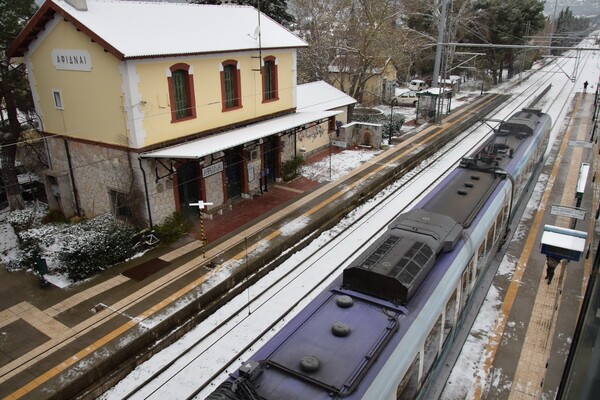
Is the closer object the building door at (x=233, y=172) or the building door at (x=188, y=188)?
the building door at (x=188, y=188)

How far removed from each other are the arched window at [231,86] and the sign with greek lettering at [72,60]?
4.51m

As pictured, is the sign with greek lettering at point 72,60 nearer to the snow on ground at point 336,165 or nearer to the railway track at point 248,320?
the railway track at point 248,320

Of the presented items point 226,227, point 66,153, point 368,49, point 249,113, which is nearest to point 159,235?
point 226,227

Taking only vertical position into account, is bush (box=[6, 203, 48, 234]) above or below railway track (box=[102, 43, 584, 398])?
above

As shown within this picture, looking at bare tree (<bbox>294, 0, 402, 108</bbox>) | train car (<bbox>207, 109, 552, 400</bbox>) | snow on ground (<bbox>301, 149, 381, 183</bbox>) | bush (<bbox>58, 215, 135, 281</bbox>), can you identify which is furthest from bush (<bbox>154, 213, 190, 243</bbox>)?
bare tree (<bbox>294, 0, 402, 108</bbox>)

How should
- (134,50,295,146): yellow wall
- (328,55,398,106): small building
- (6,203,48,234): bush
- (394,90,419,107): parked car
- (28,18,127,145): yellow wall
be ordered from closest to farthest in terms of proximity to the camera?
(28,18,127,145): yellow wall, (134,50,295,146): yellow wall, (6,203,48,234): bush, (328,55,398,106): small building, (394,90,419,107): parked car

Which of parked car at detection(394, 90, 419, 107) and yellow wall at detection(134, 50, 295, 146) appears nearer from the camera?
yellow wall at detection(134, 50, 295, 146)

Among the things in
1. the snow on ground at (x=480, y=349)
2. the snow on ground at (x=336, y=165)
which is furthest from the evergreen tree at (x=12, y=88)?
the snow on ground at (x=480, y=349)

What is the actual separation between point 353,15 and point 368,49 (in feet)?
8.43

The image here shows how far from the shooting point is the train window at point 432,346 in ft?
24.9

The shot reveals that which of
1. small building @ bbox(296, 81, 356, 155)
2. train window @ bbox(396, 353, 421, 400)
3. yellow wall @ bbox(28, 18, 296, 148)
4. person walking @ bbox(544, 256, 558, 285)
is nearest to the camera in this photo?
train window @ bbox(396, 353, 421, 400)

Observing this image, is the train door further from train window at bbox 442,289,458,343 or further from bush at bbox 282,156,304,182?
train window at bbox 442,289,458,343

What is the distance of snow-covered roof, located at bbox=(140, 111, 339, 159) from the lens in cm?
1420

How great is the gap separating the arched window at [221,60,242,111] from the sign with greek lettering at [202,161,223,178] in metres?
2.09
